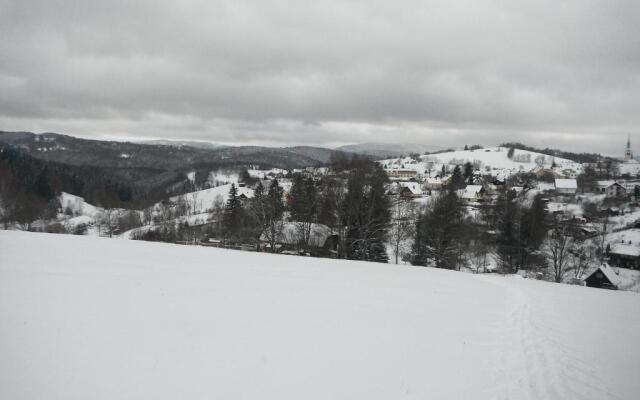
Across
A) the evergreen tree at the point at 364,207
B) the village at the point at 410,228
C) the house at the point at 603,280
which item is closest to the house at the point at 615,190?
the village at the point at 410,228

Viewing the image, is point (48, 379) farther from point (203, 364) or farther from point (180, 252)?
point (180, 252)

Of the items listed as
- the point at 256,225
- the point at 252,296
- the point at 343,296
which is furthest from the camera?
the point at 256,225

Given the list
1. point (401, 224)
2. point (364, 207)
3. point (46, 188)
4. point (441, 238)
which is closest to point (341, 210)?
point (364, 207)

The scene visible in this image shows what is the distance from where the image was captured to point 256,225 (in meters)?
23.8

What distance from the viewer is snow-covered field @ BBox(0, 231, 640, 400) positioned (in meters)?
5.20

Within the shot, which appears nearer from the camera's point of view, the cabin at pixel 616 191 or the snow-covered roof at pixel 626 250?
the snow-covered roof at pixel 626 250

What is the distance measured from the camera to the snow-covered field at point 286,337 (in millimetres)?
5199

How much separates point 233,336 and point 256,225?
17461mm

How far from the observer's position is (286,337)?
6.69 meters

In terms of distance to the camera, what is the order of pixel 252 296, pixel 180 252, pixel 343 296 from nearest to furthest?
pixel 252 296
pixel 343 296
pixel 180 252

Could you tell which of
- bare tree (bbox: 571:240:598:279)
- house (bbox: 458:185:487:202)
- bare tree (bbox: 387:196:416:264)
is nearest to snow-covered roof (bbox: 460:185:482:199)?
house (bbox: 458:185:487:202)

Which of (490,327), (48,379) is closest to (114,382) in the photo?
(48,379)

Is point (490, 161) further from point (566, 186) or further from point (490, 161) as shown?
point (566, 186)

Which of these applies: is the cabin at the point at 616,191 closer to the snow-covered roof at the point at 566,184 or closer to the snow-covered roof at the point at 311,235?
the snow-covered roof at the point at 566,184
